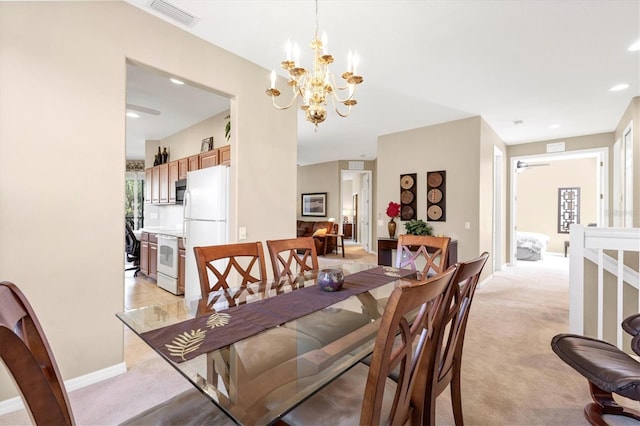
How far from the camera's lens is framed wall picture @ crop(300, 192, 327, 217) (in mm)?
9164

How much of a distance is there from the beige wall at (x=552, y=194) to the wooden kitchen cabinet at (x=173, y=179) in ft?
32.6

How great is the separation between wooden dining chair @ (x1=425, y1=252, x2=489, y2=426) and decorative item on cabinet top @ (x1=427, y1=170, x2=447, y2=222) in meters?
3.82

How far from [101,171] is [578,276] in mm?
3620

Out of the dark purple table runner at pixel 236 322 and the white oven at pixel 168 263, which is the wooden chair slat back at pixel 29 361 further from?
the white oven at pixel 168 263

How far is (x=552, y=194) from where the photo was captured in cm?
893

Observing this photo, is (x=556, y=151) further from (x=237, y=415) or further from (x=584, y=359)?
(x=237, y=415)

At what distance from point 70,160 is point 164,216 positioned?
400cm

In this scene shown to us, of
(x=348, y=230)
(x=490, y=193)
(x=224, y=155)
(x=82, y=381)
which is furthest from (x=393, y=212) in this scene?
(x=348, y=230)

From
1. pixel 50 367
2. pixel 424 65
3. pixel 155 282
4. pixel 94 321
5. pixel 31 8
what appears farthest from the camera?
pixel 155 282

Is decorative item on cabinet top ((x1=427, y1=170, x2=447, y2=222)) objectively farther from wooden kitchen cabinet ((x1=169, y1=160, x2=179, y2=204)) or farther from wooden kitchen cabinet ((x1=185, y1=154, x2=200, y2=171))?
wooden kitchen cabinet ((x1=169, y1=160, x2=179, y2=204))

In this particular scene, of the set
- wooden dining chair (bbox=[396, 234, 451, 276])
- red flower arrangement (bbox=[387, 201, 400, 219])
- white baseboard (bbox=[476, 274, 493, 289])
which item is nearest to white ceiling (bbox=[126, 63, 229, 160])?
wooden dining chair (bbox=[396, 234, 451, 276])

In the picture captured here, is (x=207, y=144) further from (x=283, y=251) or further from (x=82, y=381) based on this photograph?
(x=82, y=381)

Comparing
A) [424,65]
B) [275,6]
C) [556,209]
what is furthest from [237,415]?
[556,209]

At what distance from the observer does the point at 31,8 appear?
6.01ft
